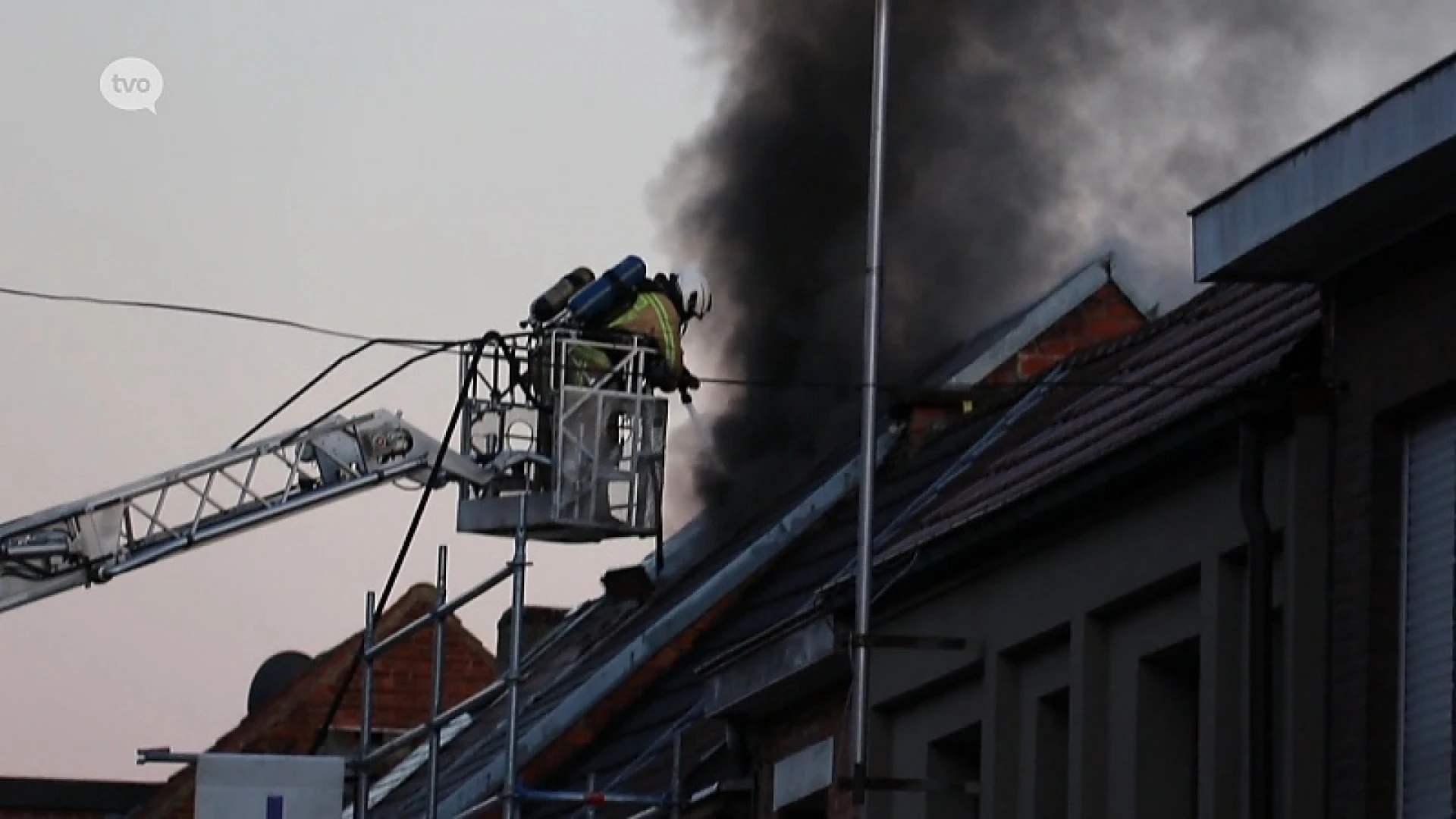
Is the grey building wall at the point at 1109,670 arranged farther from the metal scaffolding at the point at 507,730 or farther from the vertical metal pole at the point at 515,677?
the vertical metal pole at the point at 515,677

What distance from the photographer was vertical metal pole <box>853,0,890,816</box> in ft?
39.3

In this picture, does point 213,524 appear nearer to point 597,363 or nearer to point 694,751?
point 597,363

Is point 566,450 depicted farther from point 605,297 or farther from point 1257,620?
point 1257,620

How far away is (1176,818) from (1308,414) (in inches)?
68.8

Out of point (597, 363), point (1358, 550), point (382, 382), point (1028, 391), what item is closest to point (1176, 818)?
point (1358, 550)

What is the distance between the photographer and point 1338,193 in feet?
33.4

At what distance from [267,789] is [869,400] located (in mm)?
7812

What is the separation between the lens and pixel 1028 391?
55.5 ft

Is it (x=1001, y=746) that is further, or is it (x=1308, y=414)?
(x=1001, y=746)

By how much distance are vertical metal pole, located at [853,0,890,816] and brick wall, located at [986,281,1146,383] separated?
23.7 feet

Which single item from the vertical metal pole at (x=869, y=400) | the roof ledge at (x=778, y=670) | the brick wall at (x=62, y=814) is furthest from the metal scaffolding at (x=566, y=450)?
the brick wall at (x=62, y=814)

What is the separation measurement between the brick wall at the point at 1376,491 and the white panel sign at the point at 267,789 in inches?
387

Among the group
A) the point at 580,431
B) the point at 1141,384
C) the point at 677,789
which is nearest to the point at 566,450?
the point at 580,431

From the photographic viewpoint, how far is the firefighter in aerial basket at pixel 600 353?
21.2m
